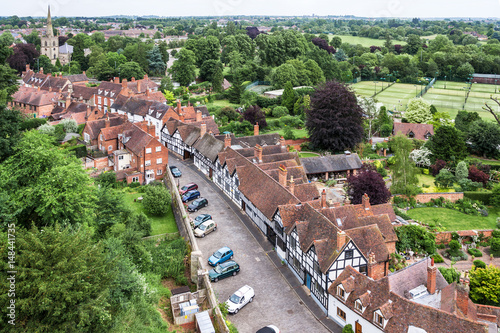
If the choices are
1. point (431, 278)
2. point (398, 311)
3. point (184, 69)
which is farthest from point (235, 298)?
point (184, 69)

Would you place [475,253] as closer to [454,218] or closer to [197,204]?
[454,218]

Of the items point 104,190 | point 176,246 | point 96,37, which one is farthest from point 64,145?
point 96,37

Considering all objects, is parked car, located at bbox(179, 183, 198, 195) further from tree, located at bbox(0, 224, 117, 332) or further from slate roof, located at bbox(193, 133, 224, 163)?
tree, located at bbox(0, 224, 117, 332)

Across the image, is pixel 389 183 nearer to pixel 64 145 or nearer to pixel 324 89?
pixel 324 89

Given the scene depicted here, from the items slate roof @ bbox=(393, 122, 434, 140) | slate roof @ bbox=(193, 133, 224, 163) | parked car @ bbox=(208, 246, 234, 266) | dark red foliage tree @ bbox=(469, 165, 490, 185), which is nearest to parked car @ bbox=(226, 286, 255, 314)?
parked car @ bbox=(208, 246, 234, 266)

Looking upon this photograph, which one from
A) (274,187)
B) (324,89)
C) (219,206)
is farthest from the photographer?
(324,89)
